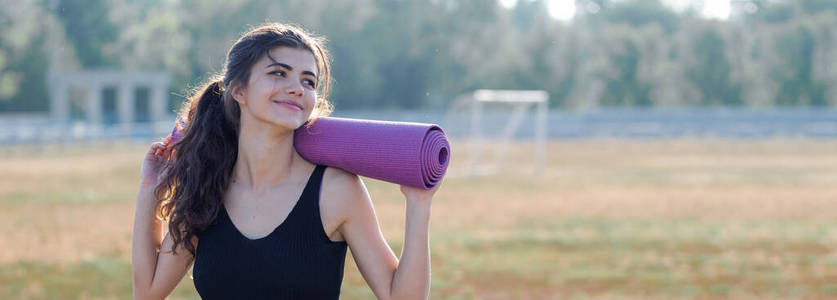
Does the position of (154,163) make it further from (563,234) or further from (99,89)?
(99,89)

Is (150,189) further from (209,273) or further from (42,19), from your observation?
(42,19)

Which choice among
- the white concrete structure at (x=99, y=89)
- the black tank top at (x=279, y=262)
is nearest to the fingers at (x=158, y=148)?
the black tank top at (x=279, y=262)

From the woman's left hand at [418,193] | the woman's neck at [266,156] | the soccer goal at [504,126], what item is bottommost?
the soccer goal at [504,126]

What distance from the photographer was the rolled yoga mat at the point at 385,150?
97.3 inches

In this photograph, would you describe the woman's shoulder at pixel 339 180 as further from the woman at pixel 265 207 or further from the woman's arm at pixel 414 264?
the woman's arm at pixel 414 264

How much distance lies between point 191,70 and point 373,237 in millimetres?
47936

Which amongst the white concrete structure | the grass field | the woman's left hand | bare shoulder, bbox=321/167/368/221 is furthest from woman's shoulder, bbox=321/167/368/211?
the white concrete structure

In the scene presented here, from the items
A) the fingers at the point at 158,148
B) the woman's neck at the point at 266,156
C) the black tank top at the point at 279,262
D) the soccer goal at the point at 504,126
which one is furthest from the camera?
the soccer goal at the point at 504,126

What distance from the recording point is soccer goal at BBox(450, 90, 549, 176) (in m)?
23.4

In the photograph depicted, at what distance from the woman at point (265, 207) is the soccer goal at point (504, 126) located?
61.0 feet

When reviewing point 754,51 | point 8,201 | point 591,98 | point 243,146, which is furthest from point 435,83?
point 243,146

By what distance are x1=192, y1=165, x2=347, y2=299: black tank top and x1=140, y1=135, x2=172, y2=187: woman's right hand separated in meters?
0.28

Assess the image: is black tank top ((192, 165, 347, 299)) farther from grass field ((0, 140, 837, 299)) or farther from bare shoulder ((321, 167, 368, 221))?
grass field ((0, 140, 837, 299))

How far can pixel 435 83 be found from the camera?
50875 mm
